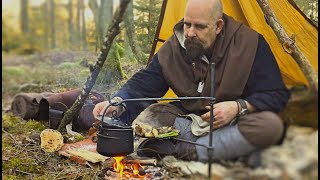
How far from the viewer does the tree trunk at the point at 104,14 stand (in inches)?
135

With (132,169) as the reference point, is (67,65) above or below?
above

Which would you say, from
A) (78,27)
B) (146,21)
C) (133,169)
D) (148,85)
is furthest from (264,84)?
(78,27)

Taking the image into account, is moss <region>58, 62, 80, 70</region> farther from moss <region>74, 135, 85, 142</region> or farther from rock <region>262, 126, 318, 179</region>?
rock <region>262, 126, 318, 179</region>

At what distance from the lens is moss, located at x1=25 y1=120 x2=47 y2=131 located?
14.0ft

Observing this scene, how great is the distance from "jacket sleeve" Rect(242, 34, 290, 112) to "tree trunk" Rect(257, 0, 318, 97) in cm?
16

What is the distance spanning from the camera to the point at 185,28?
112 inches

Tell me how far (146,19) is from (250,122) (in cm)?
135

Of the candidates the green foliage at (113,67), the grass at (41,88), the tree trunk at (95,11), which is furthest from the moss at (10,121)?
the green foliage at (113,67)

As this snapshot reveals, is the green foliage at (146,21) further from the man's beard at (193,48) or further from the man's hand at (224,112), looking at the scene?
the man's hand at (224,112)

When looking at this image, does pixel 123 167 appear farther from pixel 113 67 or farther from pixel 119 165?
pixel 113 67

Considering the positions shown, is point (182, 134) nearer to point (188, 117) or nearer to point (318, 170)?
point (188, 117)

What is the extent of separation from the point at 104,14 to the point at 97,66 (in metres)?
0.39

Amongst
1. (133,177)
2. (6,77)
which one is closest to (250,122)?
(133,177)

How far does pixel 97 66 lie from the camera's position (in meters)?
3.54
